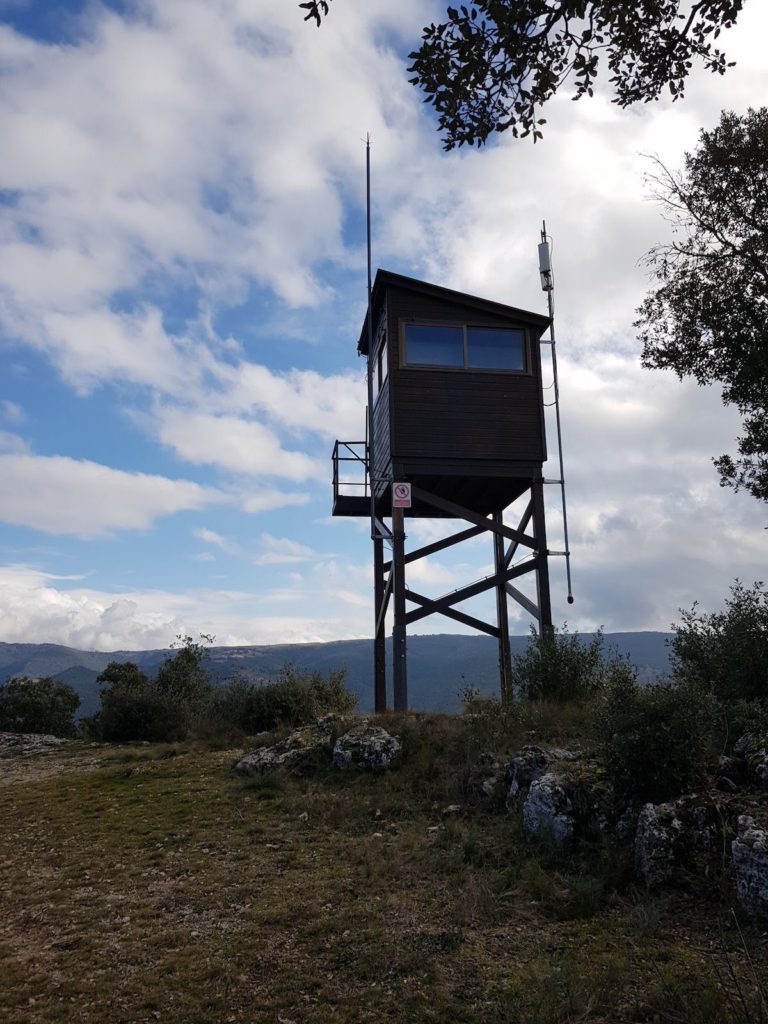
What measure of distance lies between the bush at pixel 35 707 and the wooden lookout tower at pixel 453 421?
2143 centimetres

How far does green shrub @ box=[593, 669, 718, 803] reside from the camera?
23.2 feet

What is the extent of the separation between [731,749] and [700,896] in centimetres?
268

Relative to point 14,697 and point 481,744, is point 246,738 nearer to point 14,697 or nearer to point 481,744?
point 481,744

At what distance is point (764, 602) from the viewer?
11820 mm

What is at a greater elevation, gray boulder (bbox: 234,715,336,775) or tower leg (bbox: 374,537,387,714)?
tower leg (bbox: 374,537,387,714)

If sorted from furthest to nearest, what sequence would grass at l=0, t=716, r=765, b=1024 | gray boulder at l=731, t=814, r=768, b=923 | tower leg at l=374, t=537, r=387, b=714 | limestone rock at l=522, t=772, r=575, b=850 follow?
tower leg at l=374, t=537, r=387, b=714 → limestone rock at l=522, t=772, r=575, b=850 → gray boulder at l=731, t=814, r=768, b=923 → grass at l=0, t=716, r=765, b=1024

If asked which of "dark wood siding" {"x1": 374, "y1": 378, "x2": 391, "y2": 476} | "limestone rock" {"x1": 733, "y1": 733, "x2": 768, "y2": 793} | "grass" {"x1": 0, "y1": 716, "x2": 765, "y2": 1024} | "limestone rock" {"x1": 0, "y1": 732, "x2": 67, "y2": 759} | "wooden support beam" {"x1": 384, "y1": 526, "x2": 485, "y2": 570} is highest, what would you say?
"dark wood siding" {"x1": 374, "y1": 378, "x2": 391, "y2": 476}

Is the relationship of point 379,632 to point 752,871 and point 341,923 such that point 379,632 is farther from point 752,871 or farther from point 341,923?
point 752,871

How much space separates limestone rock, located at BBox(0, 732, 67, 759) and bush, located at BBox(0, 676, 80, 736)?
14.9 meters

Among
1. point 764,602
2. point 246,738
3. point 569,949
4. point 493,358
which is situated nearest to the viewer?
point 569,949

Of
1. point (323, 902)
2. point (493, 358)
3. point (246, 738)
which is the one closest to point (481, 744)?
point (323, 902)

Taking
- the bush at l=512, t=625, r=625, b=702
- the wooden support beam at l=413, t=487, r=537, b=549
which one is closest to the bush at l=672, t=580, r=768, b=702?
the bush at l=512, t=625, r=625, b=702

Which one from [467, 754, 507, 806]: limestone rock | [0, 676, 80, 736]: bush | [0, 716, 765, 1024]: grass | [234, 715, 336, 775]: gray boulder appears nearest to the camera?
[0, 716, 765, 1024]: grass

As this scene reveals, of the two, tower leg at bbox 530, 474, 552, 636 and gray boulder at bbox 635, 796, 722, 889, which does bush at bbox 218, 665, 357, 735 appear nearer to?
tower leg at bbox 530, 474, 552, 636
